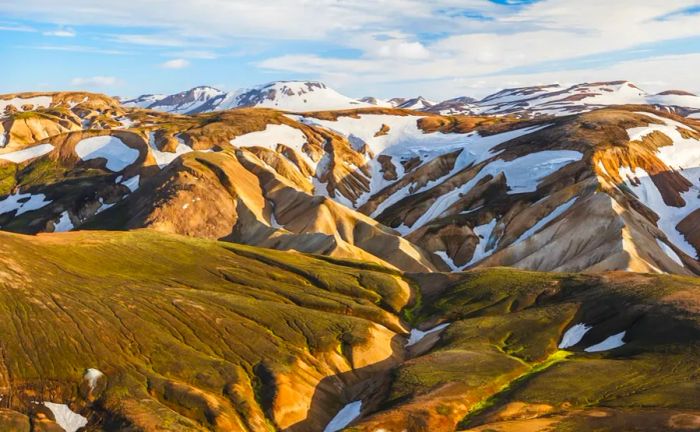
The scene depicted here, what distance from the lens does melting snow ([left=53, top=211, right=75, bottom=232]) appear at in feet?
534

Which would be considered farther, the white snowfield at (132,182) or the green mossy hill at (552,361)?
the white snowfield at (132,182)

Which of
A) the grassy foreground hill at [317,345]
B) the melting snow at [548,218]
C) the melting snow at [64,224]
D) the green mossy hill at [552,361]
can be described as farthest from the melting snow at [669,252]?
the melting snow at [64,224]

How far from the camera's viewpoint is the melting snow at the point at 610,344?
72150mm

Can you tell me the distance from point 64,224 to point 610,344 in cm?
14256

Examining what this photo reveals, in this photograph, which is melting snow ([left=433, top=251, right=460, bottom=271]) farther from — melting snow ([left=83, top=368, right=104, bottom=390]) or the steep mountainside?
melting snow ([left=83, top=368, right=104, bottom=390])

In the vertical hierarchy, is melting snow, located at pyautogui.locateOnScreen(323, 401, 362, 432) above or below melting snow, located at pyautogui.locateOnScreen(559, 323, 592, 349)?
below

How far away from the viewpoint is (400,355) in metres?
81.6

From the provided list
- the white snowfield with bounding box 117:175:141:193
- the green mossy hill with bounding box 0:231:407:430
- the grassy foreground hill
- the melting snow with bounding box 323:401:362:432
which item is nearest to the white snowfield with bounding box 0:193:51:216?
the white snowfield with bounding box 117:175:141:193

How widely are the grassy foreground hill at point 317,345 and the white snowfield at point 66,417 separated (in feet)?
1.44

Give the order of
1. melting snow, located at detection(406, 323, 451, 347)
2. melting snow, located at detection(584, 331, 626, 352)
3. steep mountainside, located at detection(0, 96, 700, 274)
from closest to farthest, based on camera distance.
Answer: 1. melting snow, located at detection(584, 331, 626, 352)
2. melting snow, located at detection(406, 323, 451, 347)
3. steep mountainside, located at detection(0, 96, 700, 274)

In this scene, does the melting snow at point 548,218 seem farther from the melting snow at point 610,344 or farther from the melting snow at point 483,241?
the melting snow at point 610,344

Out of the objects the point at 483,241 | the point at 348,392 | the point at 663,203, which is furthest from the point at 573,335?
the point at 663,203

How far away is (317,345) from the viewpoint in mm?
77438

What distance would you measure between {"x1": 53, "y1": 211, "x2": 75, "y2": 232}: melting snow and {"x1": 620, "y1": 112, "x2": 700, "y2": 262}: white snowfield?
14468 cm
